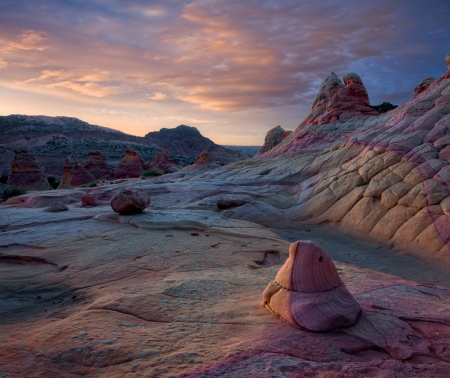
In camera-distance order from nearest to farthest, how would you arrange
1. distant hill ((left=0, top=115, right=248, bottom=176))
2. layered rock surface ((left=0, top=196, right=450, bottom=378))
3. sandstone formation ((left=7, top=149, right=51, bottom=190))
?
layered rock surface ((left=0, top=196, right=450, bottom=378))
sandstone formation ((left=7, top=149, right=51, bottom=190))
distant hill ((left=0, top=115, right=248, bottom=176))

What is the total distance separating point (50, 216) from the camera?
29.4 ft

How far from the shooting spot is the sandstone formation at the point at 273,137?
141 feet

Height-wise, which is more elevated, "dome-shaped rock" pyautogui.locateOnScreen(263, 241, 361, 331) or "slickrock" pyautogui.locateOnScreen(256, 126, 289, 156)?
"slickrock" pyautogui.locateOnScreen(256, 126, 289, 156)

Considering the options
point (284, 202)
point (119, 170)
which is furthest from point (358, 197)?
point (119, 170)

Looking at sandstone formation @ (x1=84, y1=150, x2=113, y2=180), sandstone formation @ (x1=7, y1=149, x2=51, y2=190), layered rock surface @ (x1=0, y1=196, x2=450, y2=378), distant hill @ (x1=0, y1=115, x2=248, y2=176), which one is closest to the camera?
layered rock surface @ (x1=0, y1=196, x2=450, y2=378)

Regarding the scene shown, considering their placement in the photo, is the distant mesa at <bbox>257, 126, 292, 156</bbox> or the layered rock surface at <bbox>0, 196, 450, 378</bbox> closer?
the layered rock surface at <bbox>0, 196, 450, 378</bbox>

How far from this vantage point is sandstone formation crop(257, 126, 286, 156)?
43.0 meters

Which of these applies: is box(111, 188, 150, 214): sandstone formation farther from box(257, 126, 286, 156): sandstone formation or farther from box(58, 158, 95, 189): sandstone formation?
box(257, 126, 286, 156): sandstone formation

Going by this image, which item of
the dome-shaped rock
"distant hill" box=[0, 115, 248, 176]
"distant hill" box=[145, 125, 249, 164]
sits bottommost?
the dome-shaped rock

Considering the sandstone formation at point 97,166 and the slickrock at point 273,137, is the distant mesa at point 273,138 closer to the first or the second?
the slickrock at point 273,137

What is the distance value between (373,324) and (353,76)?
30.8 metres

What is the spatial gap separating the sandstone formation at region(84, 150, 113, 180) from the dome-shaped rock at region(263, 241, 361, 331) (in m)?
40.2

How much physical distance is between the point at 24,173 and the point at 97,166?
10827mm

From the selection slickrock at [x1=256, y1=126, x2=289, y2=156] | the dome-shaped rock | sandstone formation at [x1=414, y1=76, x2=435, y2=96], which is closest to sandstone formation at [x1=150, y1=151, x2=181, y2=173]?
slickrock at [x1=256, y1=126, x2=289, y2=156]
